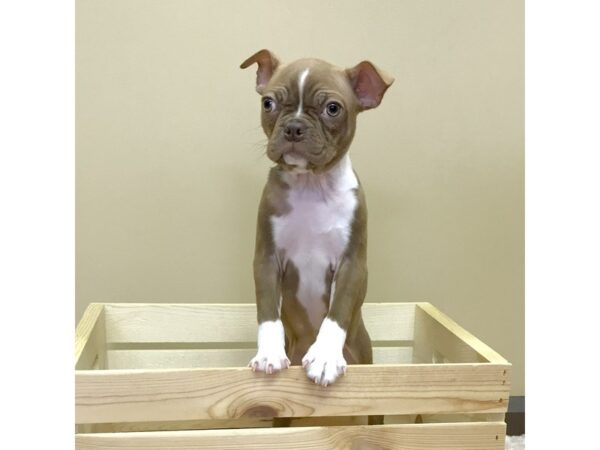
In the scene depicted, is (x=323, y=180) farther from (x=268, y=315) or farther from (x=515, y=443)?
(x=515, y=443)

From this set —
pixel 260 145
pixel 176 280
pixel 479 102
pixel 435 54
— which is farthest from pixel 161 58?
pixel 479 102

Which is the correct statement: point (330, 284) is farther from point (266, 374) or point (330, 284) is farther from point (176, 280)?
point (176, 280)

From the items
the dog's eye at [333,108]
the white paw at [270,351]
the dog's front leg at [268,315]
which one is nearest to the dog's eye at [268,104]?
the dog's eye at [333,108]

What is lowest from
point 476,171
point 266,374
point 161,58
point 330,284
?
point 266,374

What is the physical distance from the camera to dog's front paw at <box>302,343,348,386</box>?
127 centimetres

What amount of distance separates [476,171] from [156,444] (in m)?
1.25

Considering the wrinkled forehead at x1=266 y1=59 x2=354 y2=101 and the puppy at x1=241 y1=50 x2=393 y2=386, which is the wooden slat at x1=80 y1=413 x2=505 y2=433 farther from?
the wrinkled forehead at x1=266 y1=59 x2=354 y2=101

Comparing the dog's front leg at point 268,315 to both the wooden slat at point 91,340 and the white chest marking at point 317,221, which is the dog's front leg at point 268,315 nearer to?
the white chest marking at point 317,221

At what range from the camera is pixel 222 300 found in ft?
6.89

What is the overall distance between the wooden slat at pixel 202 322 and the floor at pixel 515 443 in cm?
43

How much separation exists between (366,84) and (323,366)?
59cm

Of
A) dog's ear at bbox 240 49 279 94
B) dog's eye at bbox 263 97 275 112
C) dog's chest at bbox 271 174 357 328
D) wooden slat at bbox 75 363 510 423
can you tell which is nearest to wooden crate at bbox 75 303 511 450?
wooden slat at bbox 75 363 510 423

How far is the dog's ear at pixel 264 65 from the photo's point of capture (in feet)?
4.95

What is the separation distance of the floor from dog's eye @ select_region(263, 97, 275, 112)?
3.97 ft
